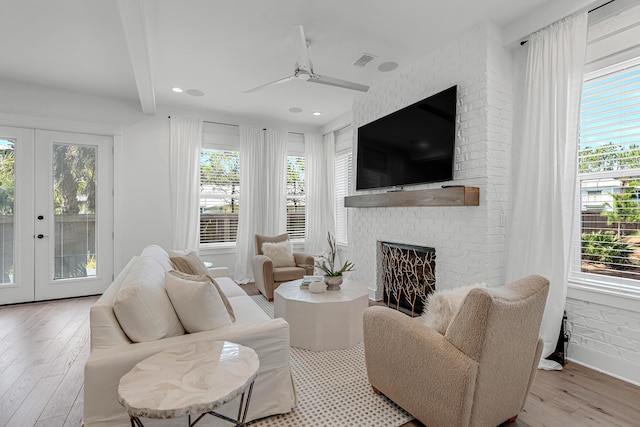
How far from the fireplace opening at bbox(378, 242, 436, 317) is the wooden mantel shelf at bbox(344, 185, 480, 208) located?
510mm

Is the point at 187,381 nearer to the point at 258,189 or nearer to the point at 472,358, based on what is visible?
the point at 472,358

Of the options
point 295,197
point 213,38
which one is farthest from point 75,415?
point 295,197

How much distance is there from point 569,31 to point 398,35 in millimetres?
1299

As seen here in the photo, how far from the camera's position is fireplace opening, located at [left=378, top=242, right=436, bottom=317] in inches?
130

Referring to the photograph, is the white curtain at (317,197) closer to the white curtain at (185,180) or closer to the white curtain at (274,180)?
the white curtain at (274,180)

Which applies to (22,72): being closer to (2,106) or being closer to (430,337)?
(2,106)

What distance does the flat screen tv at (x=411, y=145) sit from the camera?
9.82ft

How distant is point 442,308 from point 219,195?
4259mm

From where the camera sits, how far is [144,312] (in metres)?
1.58

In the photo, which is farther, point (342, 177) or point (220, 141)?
point (342, 177)

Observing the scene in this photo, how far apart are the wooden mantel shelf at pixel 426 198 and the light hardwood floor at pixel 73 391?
4.62 ft

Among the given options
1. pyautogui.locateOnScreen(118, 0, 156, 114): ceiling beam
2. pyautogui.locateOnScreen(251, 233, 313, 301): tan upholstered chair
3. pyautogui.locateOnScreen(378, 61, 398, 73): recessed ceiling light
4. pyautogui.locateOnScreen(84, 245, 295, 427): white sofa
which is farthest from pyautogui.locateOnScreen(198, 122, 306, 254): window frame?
pyautogui.locateOnScreen(84, 245, 295, 427): white sofa

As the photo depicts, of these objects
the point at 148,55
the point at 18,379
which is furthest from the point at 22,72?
the point at 18,379

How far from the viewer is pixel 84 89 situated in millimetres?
4152
